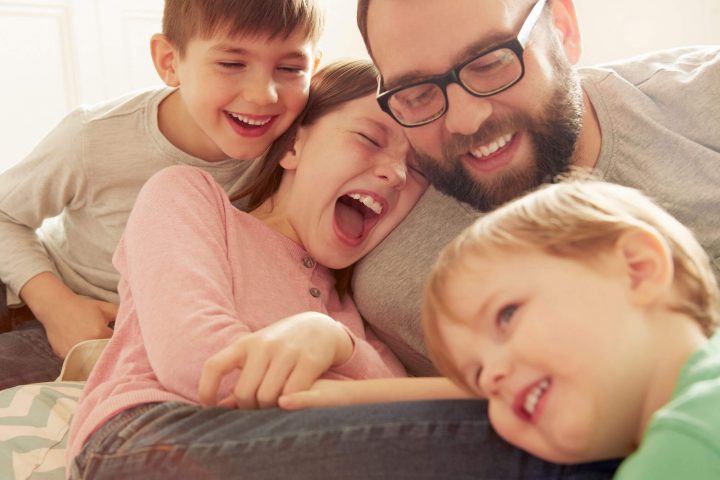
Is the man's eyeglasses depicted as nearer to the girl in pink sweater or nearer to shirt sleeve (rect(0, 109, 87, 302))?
the girl in pink sweater

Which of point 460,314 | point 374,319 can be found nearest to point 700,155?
point 374,319

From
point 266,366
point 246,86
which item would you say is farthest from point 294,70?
point 266,366

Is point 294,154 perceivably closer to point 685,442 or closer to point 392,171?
point 392,171

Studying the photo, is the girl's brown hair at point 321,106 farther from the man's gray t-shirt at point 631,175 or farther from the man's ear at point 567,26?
the man's ear at point 567,26

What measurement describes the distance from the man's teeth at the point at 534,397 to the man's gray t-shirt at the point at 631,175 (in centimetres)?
61

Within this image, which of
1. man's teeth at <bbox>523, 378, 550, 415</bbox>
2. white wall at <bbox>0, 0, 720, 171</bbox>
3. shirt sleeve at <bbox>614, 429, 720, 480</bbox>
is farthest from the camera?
white wall at <bbox>0, 0, 720, 171</bbox>

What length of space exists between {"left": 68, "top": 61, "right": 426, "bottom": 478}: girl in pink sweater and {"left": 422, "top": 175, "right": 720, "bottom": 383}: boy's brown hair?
244 millimetres

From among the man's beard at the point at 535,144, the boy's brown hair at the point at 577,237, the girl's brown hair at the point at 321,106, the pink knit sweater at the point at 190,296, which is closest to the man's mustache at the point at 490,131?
the man's beard at the point at 535,144

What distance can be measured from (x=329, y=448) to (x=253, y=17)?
3.24ft

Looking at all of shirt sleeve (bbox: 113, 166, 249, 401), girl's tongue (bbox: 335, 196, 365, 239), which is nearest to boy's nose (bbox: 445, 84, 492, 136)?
girl's tongue (bbox: 335, 196, 365, 239)

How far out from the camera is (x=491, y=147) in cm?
144

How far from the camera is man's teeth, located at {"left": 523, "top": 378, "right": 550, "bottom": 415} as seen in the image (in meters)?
0.82

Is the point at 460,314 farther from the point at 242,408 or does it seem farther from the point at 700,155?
the point at 700,155

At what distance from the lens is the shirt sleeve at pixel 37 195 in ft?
6.13
